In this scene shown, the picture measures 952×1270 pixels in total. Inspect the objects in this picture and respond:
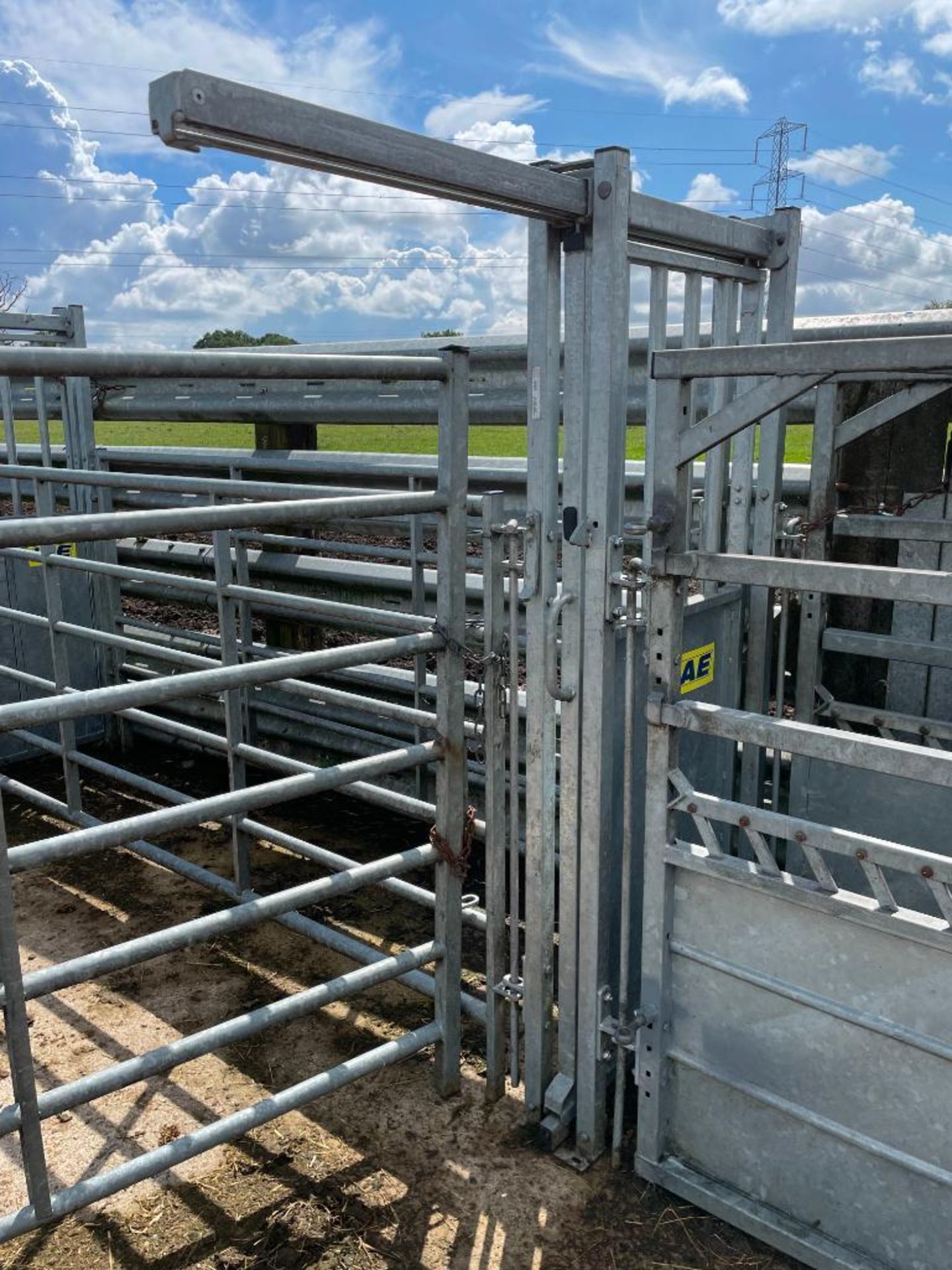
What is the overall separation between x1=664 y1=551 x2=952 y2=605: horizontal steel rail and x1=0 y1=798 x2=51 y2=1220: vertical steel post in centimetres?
166

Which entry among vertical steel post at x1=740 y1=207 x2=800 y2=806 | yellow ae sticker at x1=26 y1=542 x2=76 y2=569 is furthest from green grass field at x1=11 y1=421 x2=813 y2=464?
vertical steel post at x1=740 y1=207 x2=800 y2=806

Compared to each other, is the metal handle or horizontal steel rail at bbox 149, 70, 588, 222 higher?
horizontal steel rail at bbox 149, 70, 588, 222

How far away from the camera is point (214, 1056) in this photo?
3.42 m

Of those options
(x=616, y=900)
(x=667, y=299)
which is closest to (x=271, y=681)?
(x=616, y=900)

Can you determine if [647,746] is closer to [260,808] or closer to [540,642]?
[540,642]

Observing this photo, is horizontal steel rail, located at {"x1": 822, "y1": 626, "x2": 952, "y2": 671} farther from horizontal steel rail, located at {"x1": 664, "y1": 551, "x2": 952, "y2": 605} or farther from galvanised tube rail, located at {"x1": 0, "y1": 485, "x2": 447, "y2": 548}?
galvanised tube rail, located at {"x1": 0, "y1": 485, "x2": 447, "y2": 548}

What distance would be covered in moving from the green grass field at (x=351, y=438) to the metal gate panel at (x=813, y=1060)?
1173 cm

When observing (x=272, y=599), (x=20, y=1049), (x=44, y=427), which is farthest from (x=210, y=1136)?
(x=44, y=427)

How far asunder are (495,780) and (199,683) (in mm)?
1006

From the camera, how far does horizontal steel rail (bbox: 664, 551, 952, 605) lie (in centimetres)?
213

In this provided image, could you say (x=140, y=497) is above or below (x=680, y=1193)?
above

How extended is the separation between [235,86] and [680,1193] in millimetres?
2786

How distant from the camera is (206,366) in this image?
238 centimetres

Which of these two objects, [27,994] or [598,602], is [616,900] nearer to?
[598,602]
